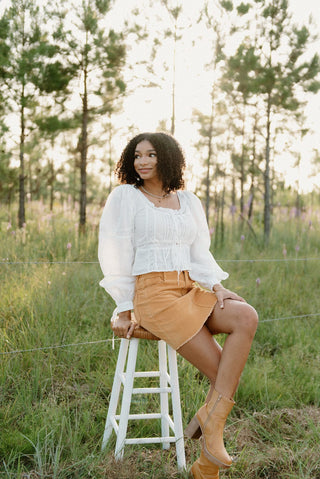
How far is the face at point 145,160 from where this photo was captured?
2.74 meters

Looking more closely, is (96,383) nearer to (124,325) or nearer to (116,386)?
(116,386)

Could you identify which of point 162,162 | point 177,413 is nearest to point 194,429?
point 177,413

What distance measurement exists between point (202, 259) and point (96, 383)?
1.09 m

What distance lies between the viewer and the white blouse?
2576mm

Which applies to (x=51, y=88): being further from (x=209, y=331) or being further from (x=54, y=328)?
(x=209, y=331)

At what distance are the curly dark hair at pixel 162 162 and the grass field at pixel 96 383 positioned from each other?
648 mm

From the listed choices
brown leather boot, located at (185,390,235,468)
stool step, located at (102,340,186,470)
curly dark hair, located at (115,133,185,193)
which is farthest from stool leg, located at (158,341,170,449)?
curly dark hair, located at (115,133,185,193)

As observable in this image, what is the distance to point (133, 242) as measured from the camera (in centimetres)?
266

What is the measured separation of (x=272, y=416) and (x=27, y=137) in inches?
251

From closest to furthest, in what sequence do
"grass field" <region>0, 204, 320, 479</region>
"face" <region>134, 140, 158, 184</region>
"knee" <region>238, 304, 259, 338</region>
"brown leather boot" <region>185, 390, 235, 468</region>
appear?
1. "brown leather boot" <region>185, 390, 235, 468</region>
2. "knee" <region>238, 304, 259, 338</region>
3. "grass field" <region>0, 204, 320, 479</region>
4. "face" <region>134, 140, 158, 184</region>

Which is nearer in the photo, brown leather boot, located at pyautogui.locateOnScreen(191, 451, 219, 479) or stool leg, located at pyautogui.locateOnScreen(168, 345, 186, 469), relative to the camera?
brown leather boot, located at pyautogui.locateOnScreen(191, 451, 219, 479)

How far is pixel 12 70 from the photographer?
7961mm

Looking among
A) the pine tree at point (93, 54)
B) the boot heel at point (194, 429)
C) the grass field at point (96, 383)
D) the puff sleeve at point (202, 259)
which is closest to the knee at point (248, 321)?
the puff sleeve at point (202, 259)

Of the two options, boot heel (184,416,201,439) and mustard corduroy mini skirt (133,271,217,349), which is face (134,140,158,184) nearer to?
mustard corduroy mini skirt (133,271,217,349)
